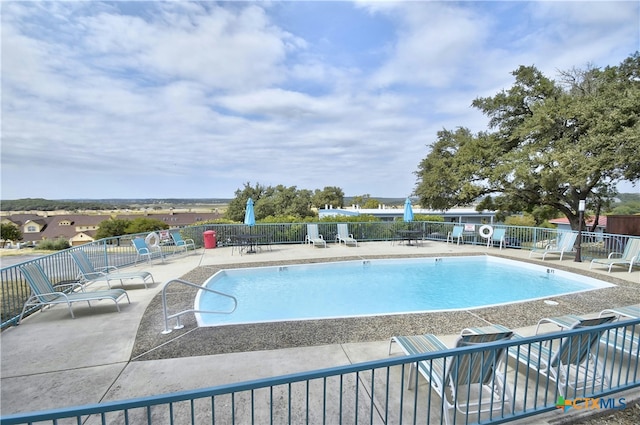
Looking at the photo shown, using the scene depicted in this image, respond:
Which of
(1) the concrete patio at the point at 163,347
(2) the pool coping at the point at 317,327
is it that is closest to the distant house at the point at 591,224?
(2) the pool coping at the point at 317,327

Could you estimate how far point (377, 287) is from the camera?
333 inches

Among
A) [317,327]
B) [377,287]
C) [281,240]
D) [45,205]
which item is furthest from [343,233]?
[45,205]

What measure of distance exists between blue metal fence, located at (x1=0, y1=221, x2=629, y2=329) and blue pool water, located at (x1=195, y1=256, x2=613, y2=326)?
9.21 ft

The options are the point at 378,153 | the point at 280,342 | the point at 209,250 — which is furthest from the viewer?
the point at 378,153

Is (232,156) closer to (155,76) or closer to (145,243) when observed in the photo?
(155,76)

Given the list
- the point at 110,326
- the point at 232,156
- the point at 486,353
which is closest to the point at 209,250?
the point at 110,326

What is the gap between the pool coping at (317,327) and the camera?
4.05 metres

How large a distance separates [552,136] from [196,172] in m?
33.8

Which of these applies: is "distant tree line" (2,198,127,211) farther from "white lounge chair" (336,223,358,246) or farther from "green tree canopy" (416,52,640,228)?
"green tree canopy" (416,52,640,228)

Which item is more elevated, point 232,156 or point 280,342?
point 232,156

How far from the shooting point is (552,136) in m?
14.5

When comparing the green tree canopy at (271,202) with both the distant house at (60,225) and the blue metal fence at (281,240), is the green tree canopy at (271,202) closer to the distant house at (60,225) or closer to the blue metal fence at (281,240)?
the distant house at (60,225)
